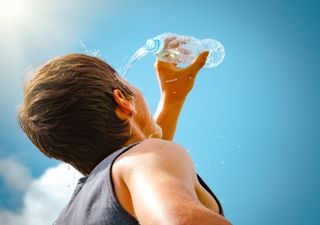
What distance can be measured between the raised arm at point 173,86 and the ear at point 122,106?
1.06m

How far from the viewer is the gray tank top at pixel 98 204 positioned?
128 centimetres

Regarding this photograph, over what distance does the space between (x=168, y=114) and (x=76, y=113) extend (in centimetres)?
131

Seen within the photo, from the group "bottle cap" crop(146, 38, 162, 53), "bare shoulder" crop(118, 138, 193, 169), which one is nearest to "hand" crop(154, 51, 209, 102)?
"bottle cap" crop(146, 38, 162, 53)

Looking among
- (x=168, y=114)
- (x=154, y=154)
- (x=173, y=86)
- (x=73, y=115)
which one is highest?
(x=154, y=154)

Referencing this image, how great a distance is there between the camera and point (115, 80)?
206cm

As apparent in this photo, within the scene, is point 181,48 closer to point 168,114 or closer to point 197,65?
point 197,65

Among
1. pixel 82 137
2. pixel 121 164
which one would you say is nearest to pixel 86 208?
pixel 121 164

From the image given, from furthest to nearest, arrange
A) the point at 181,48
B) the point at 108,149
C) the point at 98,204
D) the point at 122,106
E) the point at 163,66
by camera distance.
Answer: the point at 181,48 → the point at 163,66 → the point at 122,106 → the point at 108,149 → the point at 98,204

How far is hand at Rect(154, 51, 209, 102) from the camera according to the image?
3.11m

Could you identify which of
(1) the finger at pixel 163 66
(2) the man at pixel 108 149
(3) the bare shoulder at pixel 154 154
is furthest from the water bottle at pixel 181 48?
(3) the bare shoulder at pixel 154 154

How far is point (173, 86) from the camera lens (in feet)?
10.3

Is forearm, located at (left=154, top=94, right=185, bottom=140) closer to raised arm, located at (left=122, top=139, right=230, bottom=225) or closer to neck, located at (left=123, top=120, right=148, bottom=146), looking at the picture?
neck, located at (left=123, top=120, right=148, bottom=146)

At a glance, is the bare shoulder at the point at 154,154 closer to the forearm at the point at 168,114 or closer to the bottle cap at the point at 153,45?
the forearm at the point at 168,114

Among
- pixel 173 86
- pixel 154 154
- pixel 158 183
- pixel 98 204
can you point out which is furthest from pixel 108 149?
pixel 173 86
